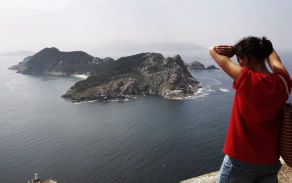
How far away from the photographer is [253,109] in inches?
131

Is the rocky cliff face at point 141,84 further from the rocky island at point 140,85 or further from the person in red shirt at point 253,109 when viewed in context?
the person in red shirt at point 253,109

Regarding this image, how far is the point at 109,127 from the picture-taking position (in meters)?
90.5

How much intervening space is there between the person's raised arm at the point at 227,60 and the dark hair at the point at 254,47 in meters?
0.12

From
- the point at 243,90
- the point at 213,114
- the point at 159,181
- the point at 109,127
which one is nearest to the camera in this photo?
the point at 243,90

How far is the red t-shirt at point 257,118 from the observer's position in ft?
10.4

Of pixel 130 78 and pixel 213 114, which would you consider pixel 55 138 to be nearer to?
pixel 213 114

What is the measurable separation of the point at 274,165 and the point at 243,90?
4.83 feet

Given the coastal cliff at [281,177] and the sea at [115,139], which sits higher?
the coastal cliff at [281,177]

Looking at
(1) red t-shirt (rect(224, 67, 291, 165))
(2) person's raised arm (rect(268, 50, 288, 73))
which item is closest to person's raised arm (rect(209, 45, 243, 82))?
(1) red t-shirt (rect(224, 67, 291, 165))

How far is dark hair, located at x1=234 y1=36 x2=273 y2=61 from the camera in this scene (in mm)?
3422

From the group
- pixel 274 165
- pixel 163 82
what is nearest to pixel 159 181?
pixel 274 165

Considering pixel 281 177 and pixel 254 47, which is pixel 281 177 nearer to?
pixel 281 177

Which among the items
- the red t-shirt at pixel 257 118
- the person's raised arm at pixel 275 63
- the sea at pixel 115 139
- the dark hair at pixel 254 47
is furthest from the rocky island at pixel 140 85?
the dark hair at pixel 254 47

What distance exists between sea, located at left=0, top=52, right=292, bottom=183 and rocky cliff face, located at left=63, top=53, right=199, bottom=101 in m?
13.0
